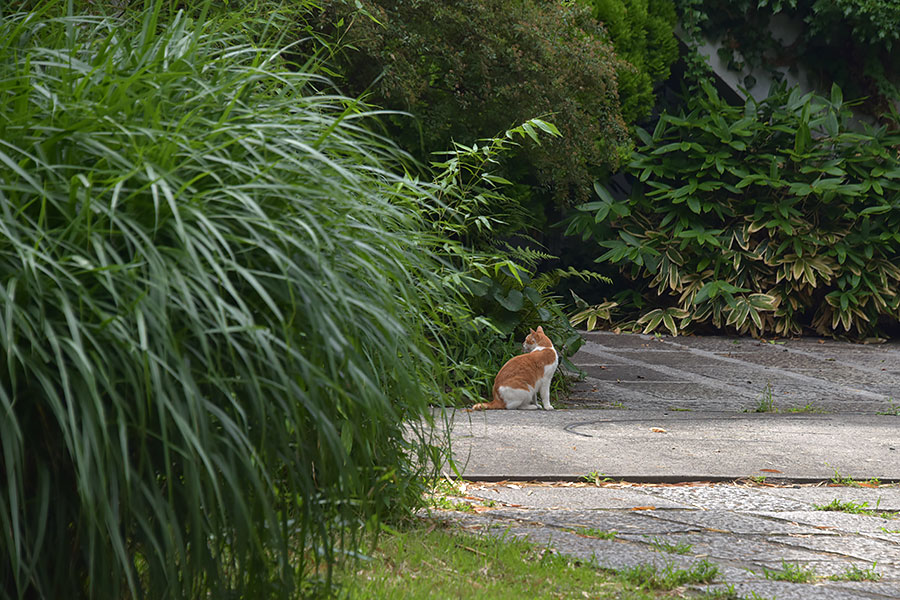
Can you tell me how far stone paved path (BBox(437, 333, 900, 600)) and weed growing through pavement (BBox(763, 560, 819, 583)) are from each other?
0.05ft

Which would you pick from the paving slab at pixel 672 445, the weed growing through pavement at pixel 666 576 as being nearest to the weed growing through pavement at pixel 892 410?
the paving slab at pixel 672 445

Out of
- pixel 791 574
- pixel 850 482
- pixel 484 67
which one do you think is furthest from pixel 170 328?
pixel 484 67

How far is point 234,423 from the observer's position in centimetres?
131

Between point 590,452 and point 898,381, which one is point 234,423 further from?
point 898,381

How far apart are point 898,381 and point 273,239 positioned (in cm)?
684

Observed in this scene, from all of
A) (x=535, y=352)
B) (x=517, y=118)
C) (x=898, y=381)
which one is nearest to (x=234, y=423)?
(x=535, y=352)

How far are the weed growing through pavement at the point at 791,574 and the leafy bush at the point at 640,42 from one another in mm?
8276

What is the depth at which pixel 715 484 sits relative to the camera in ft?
11.8

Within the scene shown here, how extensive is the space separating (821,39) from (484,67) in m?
6.77

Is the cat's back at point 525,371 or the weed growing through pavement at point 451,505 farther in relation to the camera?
the cat's back at point 525,371

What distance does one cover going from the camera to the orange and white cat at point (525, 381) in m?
5.31

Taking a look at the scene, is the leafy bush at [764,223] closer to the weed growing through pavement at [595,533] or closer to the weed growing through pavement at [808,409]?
the weed growing through pavement at [808,409]

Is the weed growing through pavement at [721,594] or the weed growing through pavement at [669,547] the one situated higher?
the weed growing through pavement at [721,594]

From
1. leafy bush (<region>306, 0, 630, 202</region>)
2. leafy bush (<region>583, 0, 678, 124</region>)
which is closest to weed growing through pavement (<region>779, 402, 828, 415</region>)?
leafy bush (<region>306, 0, 630, 202</region>)
